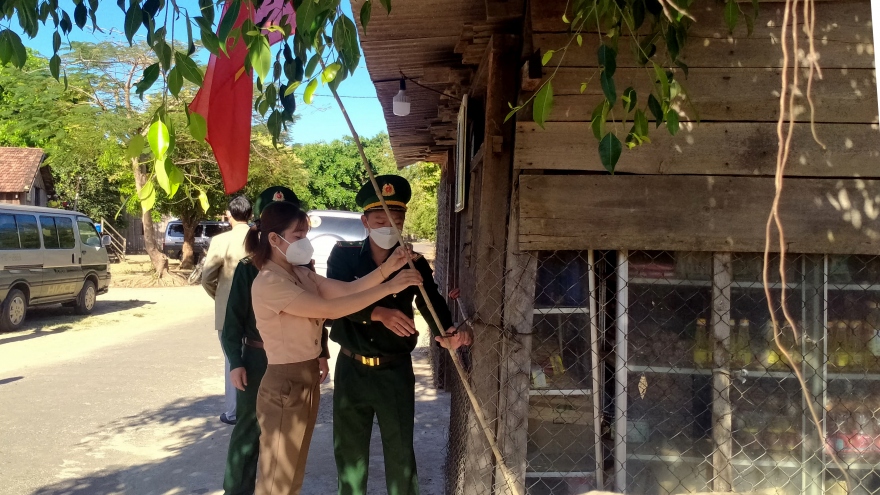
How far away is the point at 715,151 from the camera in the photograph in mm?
3270

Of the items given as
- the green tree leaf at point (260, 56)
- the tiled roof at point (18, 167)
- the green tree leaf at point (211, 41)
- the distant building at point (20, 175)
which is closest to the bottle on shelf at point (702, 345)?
the green tree leaf at point (260, 56)

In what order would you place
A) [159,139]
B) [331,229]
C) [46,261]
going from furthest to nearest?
[331,229] < [46,261] < [159,139]

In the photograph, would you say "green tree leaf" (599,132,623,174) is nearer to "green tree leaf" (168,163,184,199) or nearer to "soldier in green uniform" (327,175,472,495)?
"green tree leaf" (168,163,184,199)

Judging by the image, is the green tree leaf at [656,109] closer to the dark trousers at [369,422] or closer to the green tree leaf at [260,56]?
the green tree leaf at [260,56]

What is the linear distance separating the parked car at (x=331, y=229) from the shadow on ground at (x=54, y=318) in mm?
4525

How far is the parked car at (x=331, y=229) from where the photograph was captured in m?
12.9

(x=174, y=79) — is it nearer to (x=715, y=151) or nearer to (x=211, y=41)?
(x=211, y=41)

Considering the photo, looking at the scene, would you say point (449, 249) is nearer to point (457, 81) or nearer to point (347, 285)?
point (457, 81)

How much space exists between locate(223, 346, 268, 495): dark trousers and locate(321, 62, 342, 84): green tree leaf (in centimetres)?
252

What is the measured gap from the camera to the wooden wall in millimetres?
3242

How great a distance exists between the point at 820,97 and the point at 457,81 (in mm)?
2475

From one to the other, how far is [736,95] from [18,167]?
99.4 ft

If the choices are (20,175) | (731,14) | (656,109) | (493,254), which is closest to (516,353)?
(493,254)

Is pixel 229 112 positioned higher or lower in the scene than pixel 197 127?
higher
